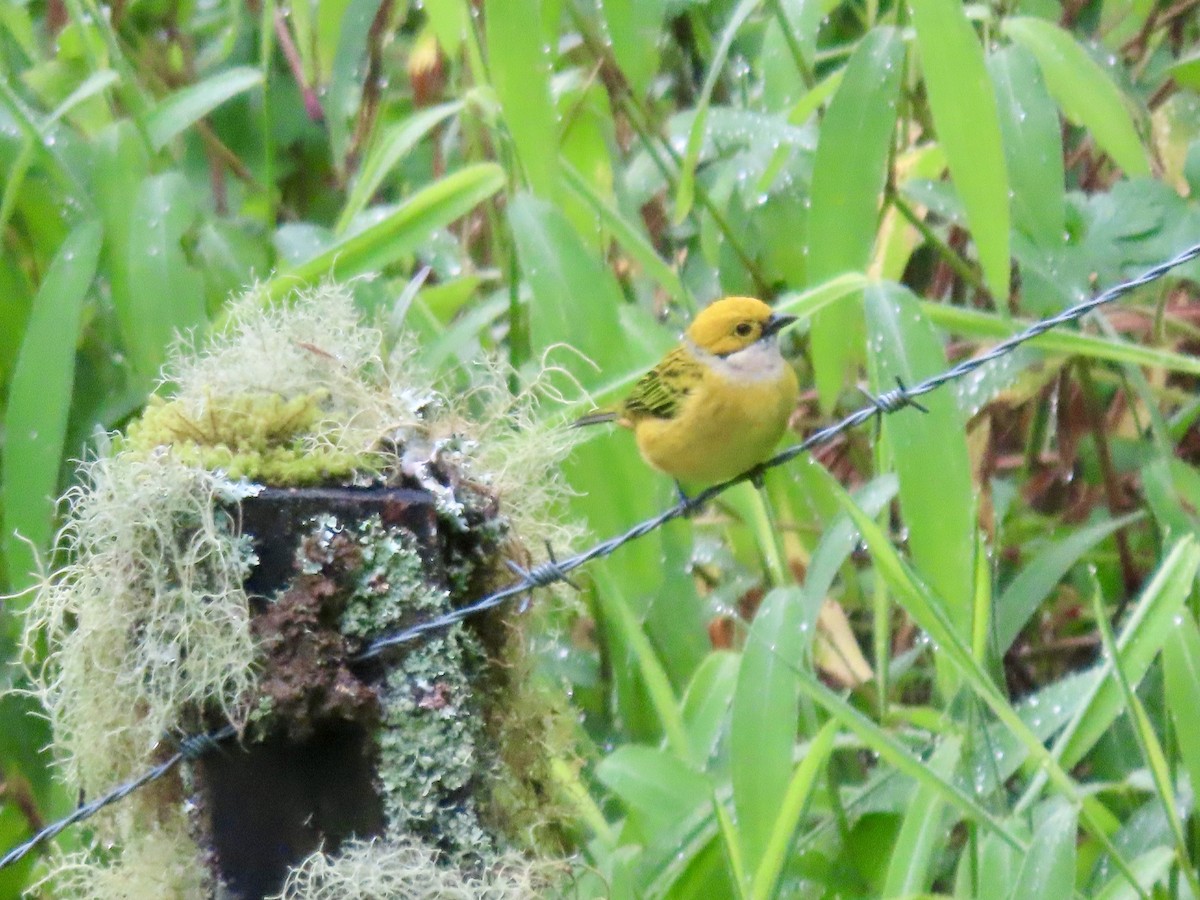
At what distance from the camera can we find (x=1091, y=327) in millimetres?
3062

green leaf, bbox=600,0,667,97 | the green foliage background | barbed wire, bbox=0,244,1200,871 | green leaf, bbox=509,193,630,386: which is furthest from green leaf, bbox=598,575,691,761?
green leaf, bbox=600,0,667,97

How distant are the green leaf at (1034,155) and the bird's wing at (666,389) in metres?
0.78

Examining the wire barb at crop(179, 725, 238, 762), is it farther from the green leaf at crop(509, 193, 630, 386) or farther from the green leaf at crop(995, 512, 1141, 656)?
the green leaf at crop(995, 512, 1141, 656)

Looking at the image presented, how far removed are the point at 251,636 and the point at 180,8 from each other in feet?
10.2

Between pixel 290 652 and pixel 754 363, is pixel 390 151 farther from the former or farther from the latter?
pixel 290 652

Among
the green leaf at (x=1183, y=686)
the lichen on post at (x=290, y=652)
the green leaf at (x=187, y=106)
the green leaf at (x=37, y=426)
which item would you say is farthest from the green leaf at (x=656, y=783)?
the green leaf at (x=187, y=106)

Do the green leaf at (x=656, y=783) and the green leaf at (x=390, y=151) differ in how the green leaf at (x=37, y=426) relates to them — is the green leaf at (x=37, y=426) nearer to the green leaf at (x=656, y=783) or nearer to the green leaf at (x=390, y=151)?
the green leaf at (x=390, y=151)

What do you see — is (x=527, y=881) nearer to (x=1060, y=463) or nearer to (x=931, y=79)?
(x=931, y=79)

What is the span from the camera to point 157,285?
256 centimetres

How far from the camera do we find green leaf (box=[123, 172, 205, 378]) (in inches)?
100

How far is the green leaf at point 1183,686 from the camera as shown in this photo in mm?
1934

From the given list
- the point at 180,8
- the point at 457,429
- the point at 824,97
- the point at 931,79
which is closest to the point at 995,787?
the point at 457,429

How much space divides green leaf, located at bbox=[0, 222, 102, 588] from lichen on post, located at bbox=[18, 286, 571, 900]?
837 millimetres

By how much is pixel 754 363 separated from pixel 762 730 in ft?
3.33
